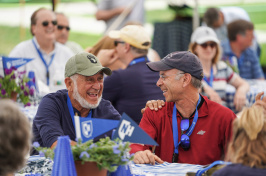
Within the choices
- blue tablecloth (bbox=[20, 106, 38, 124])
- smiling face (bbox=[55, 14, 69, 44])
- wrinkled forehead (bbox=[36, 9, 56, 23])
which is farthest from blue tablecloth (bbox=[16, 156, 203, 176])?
smiling face (bbox=[55, 14, 69, 44])

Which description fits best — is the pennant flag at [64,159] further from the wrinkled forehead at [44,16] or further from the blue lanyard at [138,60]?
the wrinkled forehead at [44,16]

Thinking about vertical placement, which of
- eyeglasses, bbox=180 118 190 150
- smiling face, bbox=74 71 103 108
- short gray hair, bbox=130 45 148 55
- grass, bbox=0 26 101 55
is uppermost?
grass, bbox=0 26 101 55

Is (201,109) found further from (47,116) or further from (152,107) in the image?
(47,116)

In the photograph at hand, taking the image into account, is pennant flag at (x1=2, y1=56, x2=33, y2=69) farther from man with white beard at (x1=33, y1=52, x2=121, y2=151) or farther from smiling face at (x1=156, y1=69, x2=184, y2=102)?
smiling face at (x1=156, y1=69, x2=184, y2=102)

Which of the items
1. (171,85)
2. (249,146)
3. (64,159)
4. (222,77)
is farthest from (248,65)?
(64,159)

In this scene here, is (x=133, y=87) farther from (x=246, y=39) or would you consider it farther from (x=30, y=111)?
(x=246, y=39)

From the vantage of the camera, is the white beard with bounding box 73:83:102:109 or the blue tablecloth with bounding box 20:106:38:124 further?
the blue tablecloth with bounding box 20:106:38:124

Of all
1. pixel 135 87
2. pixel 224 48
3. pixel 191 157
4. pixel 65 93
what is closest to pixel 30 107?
pixel 135 87

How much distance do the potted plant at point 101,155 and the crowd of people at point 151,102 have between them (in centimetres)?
46

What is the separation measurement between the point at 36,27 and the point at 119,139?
17.1 ft

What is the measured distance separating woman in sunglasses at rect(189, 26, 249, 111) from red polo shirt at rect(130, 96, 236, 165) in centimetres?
311

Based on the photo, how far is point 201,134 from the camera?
3.74 meters

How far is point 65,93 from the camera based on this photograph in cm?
402

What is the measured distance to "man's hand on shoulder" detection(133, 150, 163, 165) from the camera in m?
3.42
